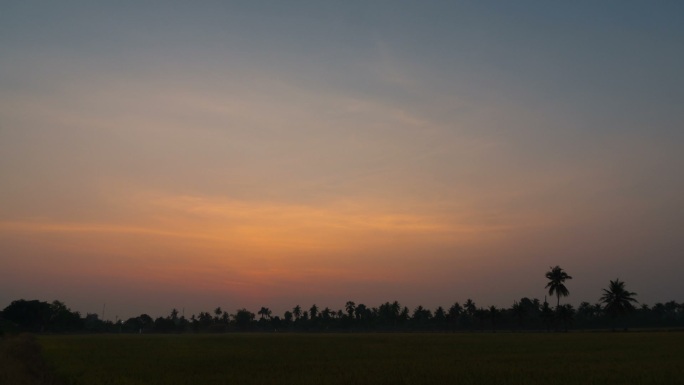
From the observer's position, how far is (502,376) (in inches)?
1104

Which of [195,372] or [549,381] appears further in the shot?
[195,372]

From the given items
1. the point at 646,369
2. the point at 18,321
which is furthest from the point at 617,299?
the point at 18,321

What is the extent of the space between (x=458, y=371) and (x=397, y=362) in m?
7.08

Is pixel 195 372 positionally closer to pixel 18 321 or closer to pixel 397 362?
pixel 397 362

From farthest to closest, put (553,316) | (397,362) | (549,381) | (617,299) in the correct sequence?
(553,316)
(617,299)
(397,362)
(549,381)

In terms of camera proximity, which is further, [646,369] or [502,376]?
[646,369]

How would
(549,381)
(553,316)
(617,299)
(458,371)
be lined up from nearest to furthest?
(549,381), (458,371), (617,299), (553,316)

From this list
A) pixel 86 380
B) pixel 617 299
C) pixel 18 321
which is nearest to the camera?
pixel 86 380

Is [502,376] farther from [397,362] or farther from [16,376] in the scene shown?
[16,376]

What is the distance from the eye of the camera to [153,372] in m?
32.0

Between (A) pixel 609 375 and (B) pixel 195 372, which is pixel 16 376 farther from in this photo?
(A) pixel 609 375

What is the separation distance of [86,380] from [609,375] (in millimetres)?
25405

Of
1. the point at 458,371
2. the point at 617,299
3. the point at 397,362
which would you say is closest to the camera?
the point at 458,371

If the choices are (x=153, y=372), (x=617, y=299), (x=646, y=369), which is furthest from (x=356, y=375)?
(x=617, y=299)
